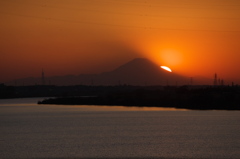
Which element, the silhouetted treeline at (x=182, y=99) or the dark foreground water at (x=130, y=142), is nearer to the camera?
the dark foreground water at (x=130, y=142)

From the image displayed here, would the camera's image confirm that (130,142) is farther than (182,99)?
No

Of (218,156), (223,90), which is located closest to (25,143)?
(218,156)

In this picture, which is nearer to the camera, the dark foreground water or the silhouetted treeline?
the dark foreground water

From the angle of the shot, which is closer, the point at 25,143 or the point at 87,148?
the point at 87,148

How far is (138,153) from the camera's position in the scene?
3472cm

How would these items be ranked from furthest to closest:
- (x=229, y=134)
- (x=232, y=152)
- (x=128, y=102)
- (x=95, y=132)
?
1. (x=128, y=102)
2. (x=95, y=132)
3. (x=229, y=134)
4. (x=232, y=152)

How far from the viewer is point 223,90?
105 metres

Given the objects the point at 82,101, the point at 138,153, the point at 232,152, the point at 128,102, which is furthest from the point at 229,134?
the point at 82,101

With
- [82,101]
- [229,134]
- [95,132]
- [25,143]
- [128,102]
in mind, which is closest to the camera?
[25,143]

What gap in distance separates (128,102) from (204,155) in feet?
270

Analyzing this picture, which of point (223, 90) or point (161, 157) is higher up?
point (223, 90)

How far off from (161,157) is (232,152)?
6.19m

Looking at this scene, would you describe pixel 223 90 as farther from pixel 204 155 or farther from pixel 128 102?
pixel 204 155

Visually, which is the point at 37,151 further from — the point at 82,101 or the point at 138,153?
the point at 82,101
